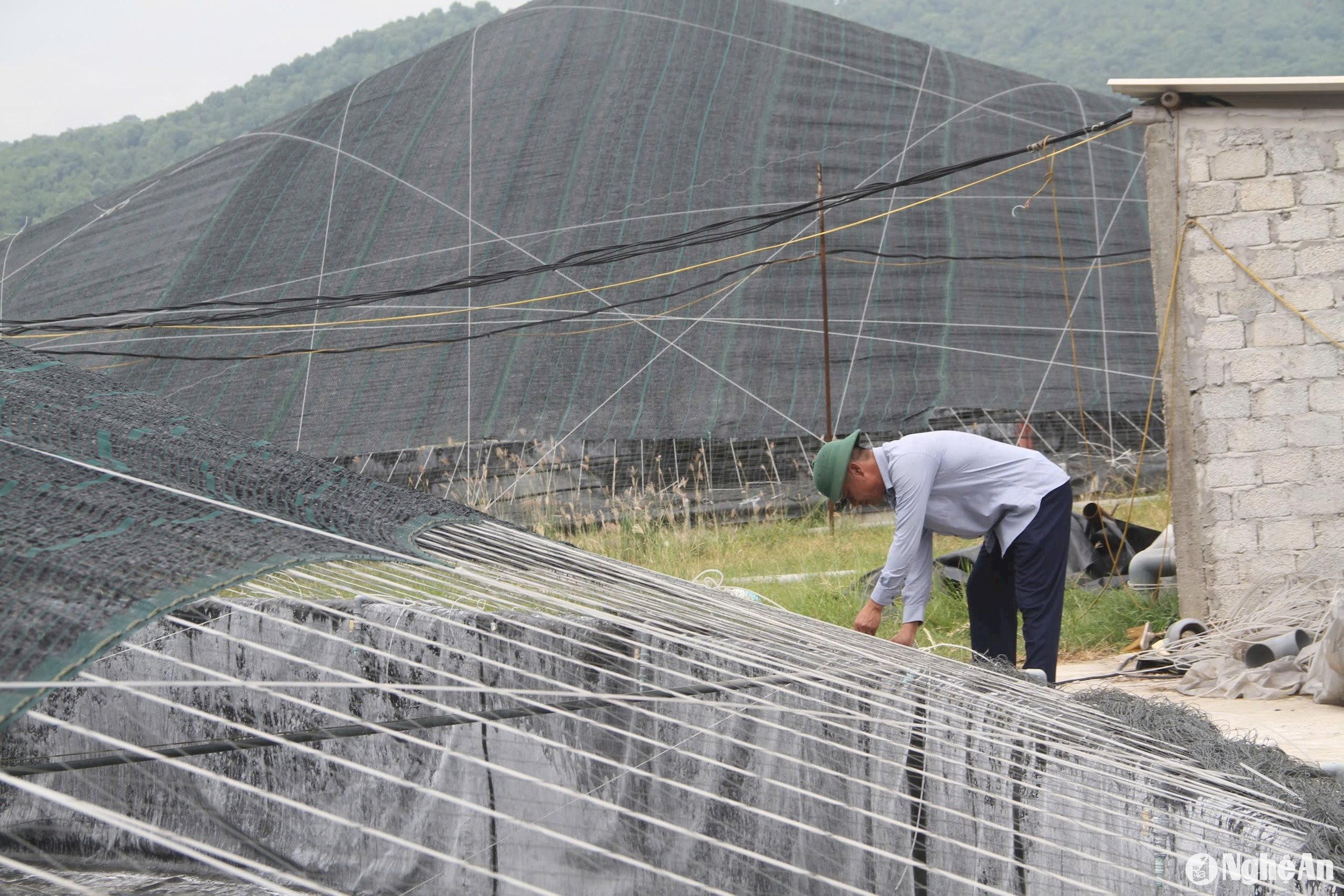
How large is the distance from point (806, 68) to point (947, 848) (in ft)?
42.6

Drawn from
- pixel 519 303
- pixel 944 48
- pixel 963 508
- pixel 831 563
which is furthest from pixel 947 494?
pixel 944 48

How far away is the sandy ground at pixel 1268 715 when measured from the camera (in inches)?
152

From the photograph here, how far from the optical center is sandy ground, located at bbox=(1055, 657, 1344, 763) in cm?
386

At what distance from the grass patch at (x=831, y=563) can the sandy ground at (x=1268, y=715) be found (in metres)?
0.56

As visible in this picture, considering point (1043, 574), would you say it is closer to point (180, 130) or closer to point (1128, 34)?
point (180, 130)

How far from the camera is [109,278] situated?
1445cm

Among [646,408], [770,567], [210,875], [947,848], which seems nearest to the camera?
[947,848]

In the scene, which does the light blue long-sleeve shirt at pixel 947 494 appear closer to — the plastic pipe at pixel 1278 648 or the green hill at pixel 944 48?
the plastic pipe at pixel 1278 648

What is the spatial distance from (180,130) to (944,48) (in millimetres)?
25139

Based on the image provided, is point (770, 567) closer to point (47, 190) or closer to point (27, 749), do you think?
point (27, 749)

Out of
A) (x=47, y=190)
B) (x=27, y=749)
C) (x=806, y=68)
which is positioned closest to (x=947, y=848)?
(x=27, y=749)

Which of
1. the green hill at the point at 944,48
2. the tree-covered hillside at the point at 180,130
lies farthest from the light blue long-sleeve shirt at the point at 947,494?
the green hill at the point at 944,48

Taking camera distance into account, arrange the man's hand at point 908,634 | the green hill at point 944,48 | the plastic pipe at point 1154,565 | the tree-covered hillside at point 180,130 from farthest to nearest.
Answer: the green hill at point 944,48 → the tree-covered hillside at point 180,130 → the plastic pipe at point 1154,565 → the man's hand at point 908,634

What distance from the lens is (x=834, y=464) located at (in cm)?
388
